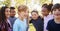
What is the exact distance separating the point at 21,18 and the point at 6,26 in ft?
1.19

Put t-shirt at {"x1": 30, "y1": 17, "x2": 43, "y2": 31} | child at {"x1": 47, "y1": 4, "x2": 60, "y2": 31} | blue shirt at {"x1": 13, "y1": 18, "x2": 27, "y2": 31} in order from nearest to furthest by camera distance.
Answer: child at {"x1": 47, "y1": 4, "x2": 60, "y2": 31}, blue shirt at {"x1": 13, "y1": 18, "x2": 27, "y2": 31}, t-shirt at {"x1": 30, "y1": 17, "x2": 43, "y2": 31}

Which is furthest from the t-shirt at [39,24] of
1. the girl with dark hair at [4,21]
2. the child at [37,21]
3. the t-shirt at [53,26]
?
the t-shirt at [53,26]

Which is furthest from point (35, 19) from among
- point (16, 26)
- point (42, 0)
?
point (42, 0)

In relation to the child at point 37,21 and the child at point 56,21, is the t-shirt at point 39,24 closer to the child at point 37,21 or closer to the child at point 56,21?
the child at point 37,21

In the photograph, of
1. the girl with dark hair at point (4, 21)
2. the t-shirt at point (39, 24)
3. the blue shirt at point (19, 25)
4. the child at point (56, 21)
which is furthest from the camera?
the t-shirt at point (39, 24)

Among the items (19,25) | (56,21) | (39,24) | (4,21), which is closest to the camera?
(56,21)

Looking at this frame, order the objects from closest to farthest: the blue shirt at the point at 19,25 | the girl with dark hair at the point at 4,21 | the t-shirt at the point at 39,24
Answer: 1. the blue shirt at the point at 19,25
2. the girl with dark hair at the point at 4,21
3. the t-shirt at the point at 39,24

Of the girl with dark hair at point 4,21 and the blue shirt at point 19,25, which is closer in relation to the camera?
the blue shirt at point 19,25

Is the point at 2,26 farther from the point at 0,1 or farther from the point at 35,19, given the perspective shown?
the point at 0,1

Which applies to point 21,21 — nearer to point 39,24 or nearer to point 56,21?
point 56,21

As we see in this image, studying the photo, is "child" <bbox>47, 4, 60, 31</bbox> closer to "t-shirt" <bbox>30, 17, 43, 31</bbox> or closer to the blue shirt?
the blue shirt

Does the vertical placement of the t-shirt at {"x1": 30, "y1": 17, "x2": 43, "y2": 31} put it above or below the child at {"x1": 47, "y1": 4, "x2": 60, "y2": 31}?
below

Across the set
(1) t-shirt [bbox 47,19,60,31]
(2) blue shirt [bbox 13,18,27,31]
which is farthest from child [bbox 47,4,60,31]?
(2) blue shirt [bbox 13,18,27,31]

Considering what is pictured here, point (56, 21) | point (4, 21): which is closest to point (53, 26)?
point (56, 21)
